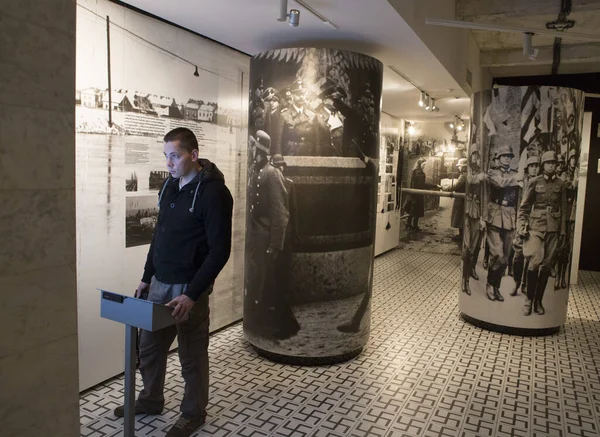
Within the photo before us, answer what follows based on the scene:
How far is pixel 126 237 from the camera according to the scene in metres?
3.53

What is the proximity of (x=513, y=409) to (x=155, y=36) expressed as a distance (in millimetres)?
3629

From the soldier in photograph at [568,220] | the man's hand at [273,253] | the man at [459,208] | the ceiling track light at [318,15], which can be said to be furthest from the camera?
the man at [459,208]

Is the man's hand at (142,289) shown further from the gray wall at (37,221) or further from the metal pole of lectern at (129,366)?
the gray wall at (37,221)

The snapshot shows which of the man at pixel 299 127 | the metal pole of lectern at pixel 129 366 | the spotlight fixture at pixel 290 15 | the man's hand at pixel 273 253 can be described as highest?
the spotlight fixture at pixel 290 15

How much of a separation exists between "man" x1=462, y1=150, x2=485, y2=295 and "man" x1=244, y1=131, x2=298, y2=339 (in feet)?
7.43

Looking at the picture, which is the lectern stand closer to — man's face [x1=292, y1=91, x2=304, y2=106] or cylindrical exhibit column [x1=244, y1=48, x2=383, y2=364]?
cylindrical exhibit column [x1=244, y1=48, x2=383, y2=364]

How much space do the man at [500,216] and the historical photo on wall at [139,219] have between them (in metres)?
3.18

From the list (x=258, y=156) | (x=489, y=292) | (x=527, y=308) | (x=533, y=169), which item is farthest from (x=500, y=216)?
(x=258, y=156)

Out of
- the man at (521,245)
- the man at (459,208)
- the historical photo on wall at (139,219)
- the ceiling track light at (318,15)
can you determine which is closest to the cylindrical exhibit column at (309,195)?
the ceiling track light at (318,15)

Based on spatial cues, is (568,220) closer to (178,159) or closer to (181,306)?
(178,159)

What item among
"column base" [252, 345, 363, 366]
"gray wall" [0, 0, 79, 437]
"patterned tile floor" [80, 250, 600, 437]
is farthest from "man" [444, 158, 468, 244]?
"gray wall" [0, 0, 79, 437]

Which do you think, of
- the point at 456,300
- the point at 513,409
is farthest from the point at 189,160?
the point at 456,300

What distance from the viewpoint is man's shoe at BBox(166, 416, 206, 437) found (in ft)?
9.16

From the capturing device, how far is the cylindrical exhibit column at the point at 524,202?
4.68 m
